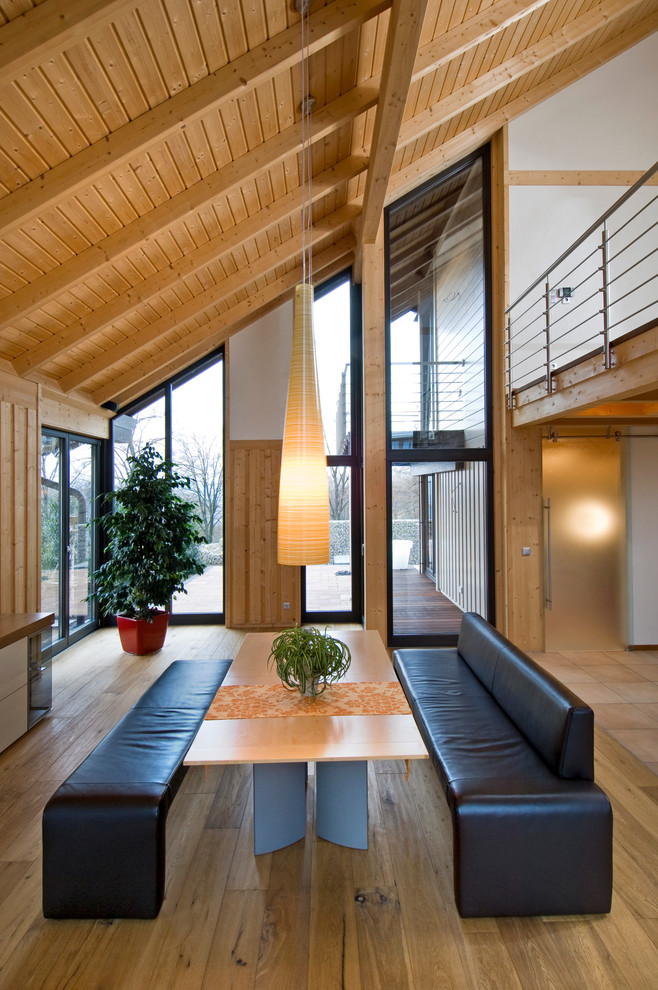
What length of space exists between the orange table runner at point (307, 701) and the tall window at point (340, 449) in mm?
3703

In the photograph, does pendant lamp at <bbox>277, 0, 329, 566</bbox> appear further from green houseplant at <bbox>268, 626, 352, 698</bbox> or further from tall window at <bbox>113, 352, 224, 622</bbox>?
tall window at <bbox>113, 352, 224, 622</bbox>

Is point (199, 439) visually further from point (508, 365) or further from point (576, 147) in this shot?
point (576, 147)

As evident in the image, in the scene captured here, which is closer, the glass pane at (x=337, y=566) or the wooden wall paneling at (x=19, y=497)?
the wooden wall paneling at (x=19, y=497)

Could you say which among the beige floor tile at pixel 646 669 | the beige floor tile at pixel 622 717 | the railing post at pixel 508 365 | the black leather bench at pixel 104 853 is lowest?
the beige floor tile at pixel 622 717

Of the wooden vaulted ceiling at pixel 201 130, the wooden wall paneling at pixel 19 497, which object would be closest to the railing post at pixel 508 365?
the wooden vaulted ceiling at pixel 201 130

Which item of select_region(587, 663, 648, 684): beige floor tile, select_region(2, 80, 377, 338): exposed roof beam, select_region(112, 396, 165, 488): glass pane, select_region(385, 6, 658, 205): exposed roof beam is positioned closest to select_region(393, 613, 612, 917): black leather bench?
select_region(587, 663, 648, 684): beige floor tile

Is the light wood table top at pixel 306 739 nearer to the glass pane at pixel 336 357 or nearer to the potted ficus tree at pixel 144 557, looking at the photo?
the potted ficus tree at pixel 144 557

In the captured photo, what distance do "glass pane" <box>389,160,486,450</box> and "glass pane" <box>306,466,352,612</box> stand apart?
1.13m

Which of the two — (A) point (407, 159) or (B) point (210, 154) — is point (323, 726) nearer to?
(B) point (210, 154)

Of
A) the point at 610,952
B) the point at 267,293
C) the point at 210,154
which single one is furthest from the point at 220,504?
the point at 610,952

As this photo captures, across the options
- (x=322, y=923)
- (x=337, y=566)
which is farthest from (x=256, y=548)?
(x=322, y=923)

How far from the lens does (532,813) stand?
1.99 metres

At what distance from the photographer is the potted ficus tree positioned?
5.17 m

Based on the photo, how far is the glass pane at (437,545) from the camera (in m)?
5.38
